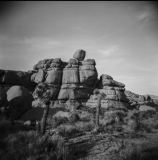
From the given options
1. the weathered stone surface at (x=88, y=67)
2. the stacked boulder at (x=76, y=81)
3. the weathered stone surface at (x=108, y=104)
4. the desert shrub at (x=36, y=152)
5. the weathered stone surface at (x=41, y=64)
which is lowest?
the desert shrub at (x=36, y=152)

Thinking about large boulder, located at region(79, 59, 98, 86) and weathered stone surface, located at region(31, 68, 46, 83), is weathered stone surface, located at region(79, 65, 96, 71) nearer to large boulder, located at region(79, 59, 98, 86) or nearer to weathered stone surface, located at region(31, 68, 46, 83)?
large boulder, located at region(79, 59, 98, 86)

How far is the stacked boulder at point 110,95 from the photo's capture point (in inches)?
1519

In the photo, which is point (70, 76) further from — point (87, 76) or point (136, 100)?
point (136, 100)

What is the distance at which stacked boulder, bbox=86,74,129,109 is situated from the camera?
38.6 meters

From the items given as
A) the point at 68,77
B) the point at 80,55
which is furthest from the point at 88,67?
the point at 80,55

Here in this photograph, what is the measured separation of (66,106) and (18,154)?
3162cm

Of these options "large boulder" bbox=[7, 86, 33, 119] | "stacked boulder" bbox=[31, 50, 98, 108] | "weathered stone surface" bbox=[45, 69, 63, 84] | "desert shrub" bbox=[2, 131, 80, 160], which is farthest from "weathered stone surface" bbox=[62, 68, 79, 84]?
"desert shrub" bbox=[2, 131, 80, 160]

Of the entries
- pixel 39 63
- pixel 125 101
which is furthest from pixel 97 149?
pixel 39 63

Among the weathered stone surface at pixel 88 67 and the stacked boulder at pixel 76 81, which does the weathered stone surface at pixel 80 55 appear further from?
the weathered stone surface at pixel 88 67

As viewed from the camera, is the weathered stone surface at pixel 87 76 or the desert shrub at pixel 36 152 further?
the weathered stone surface at pixel 87 76

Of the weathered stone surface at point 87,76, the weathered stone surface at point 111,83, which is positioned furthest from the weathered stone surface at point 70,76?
the weathered stone surface at point 111,83

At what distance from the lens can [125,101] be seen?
141 ft

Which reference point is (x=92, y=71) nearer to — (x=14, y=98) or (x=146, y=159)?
(x=14, y=98)

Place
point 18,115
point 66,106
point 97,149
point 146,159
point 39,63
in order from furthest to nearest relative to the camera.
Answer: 1. point 39,63
2. point 66,106
3. point 18,115
4. point 97,149
5. point 146,159
